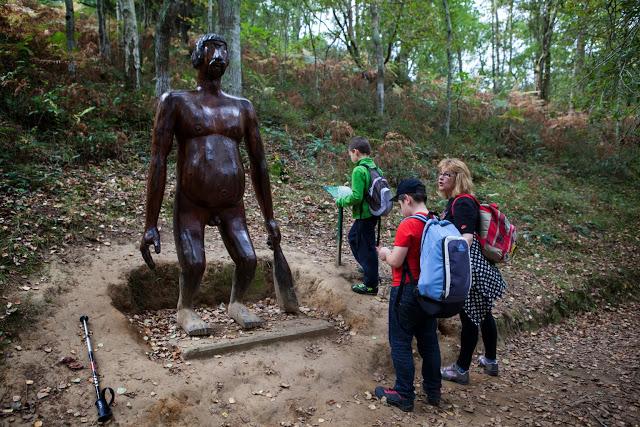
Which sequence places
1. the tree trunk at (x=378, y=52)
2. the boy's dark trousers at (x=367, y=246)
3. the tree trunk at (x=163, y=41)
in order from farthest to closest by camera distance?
the tree trunk at (x=378, y=52) < the tree trunk at (x=163, y=41) < the boy's dark trousers at (x=367, y=246)

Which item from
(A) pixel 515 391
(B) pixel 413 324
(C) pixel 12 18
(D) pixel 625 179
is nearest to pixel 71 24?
(C) pixel 12 18

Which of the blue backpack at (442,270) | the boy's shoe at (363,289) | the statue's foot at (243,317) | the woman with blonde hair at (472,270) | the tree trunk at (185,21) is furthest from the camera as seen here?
the tree trunk at (185,21)

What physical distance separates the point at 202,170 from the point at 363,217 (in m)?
1.99

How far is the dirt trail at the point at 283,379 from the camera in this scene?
11.4ft

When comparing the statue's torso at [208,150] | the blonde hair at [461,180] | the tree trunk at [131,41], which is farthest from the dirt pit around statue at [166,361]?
the tree trunk at [131,41]

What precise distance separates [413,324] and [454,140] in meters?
10.9

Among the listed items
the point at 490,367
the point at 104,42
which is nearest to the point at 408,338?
the point at 490,367

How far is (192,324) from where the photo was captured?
14.4ft

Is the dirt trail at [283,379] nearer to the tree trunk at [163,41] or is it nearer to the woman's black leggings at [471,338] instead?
the woman's black leggings at [471,338]

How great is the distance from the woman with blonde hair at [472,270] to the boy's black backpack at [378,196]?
968 mm

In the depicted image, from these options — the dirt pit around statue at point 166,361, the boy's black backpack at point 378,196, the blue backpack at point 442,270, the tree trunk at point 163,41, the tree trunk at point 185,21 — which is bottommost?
the dirt pit around statue at point 166,361

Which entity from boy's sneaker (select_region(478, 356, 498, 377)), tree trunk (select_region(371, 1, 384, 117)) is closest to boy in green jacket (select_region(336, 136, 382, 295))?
boy's sneaker (select_region(478, 356, 498, 377))

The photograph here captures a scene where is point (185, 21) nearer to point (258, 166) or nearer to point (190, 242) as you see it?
point (258, 166)

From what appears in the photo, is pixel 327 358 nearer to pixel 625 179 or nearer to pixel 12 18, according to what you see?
pixel 12 18
